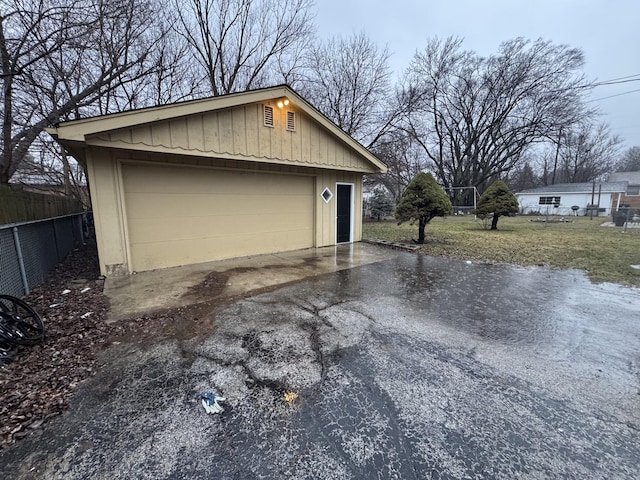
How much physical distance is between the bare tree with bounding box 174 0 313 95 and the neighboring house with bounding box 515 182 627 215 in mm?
26494

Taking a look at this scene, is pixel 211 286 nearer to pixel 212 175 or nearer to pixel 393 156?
pixel 212 175

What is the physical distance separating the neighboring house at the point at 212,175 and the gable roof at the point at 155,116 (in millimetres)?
16

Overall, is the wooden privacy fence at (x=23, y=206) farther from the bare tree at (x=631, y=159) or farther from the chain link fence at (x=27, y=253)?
the bare tree at (x=631, y=159)

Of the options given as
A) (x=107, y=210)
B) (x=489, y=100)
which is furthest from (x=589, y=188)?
(x=107, y=210)

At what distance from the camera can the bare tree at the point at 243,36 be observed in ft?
43.0

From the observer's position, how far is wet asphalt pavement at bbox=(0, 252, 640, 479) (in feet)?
5.06

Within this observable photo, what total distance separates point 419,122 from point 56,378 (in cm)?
2751

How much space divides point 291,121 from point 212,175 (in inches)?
89.8

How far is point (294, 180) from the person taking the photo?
7746 mm

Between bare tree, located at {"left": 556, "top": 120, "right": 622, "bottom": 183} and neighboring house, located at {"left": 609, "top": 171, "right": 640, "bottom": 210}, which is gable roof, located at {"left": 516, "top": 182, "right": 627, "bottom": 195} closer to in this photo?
neighboring house, located at {"left": 609, "top": 171, "right": 640, "bottom": 210}

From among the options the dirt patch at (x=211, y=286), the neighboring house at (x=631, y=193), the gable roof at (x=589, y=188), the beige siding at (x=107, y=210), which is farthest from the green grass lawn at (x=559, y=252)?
the neighboring house at (x=631, y=193)

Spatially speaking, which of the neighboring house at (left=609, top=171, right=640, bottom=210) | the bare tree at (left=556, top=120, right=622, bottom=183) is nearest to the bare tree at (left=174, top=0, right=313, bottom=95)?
the neighboring house at (left=609, top=171, right=640, bottom=210)

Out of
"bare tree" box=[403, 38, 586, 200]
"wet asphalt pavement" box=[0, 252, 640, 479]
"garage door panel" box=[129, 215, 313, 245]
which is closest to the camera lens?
"wet asphalt pavement" box=[0, 252, 640, 479]

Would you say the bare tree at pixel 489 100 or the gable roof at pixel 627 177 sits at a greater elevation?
the bare tree at pixel 489 100
